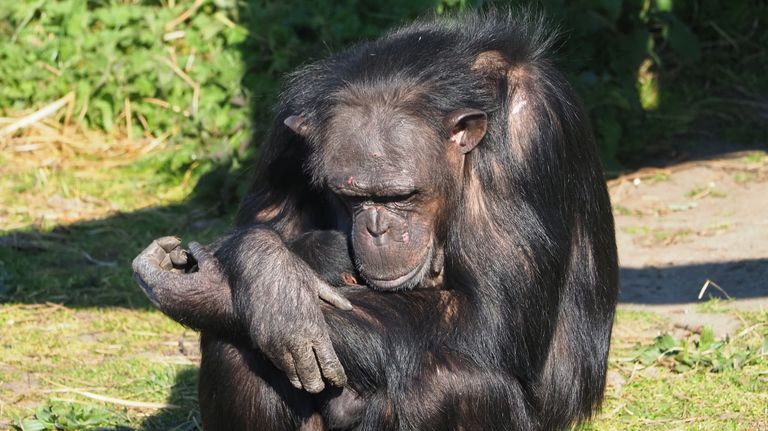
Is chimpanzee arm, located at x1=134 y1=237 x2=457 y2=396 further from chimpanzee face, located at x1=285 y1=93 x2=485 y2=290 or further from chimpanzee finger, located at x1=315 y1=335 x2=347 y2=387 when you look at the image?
chimpanzee face, located at x1=285 y1=93 x2=485 y2=290

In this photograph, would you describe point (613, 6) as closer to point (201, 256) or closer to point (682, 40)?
point (682, 40)

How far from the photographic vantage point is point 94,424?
6.77m

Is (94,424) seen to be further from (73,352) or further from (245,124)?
(245,124)

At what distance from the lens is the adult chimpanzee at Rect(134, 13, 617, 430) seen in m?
5.17

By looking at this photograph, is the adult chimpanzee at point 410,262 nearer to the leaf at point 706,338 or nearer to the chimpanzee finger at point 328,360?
the chimpanzee finger at point 328,360

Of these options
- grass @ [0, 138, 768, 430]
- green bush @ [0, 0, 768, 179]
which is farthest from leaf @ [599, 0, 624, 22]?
grass @ [0, 138, 768, 430]

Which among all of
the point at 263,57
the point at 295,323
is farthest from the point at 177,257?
the point at 263,57

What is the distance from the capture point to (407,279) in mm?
5391

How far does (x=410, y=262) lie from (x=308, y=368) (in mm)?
706

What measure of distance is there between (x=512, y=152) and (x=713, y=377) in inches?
101

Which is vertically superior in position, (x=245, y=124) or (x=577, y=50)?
(x=577, y=50)

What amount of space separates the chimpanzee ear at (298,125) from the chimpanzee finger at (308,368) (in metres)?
1.11

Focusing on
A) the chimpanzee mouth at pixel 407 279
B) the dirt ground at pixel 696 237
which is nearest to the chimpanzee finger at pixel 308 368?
Result: the chimpanzee mouth at pixel 407 279

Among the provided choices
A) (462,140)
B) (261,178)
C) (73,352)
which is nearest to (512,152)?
(462,140)
